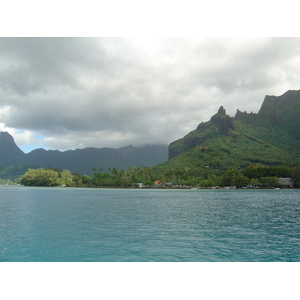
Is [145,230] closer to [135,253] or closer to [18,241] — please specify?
[135,253]

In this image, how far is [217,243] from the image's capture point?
907 inches

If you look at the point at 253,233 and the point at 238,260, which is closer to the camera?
the point at 238,260

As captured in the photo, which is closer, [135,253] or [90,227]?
[135,253]

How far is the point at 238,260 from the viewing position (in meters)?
18.6

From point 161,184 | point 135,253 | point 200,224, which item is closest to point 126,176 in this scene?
point 161,184

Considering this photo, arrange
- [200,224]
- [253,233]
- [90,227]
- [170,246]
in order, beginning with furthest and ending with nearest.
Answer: [200,224]
[90,227]
[253,233]
[170,246]
